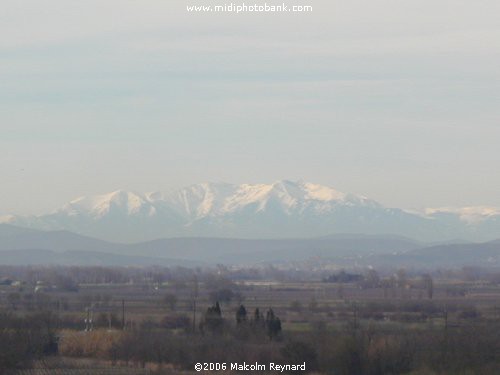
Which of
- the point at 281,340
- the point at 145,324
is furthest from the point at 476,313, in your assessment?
the point at 281,340

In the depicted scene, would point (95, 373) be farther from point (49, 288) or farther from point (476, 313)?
point (49, 288)

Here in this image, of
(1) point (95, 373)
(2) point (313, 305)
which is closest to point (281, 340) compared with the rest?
(1) point (95, 373)

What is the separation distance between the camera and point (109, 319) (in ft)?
174

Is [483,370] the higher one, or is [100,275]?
[100,275]

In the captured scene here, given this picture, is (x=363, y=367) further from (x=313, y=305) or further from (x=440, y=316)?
(x=313, y=305)

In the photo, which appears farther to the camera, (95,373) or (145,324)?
(145,324)

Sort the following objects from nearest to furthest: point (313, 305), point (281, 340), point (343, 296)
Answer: point (281, 340)
point (313, 305)
point (343, 296)

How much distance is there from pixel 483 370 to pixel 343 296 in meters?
61.1

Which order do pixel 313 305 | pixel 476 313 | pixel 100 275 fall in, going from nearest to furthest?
pixel 476 313, pixel 313 305, pixel 100 275

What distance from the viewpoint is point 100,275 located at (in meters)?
141

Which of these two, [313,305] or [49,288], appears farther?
[49,288]

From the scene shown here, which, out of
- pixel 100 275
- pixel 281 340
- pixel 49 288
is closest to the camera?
pixel 281 340

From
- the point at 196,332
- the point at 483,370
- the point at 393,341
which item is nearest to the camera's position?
the point at 483,370

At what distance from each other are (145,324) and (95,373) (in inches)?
728
